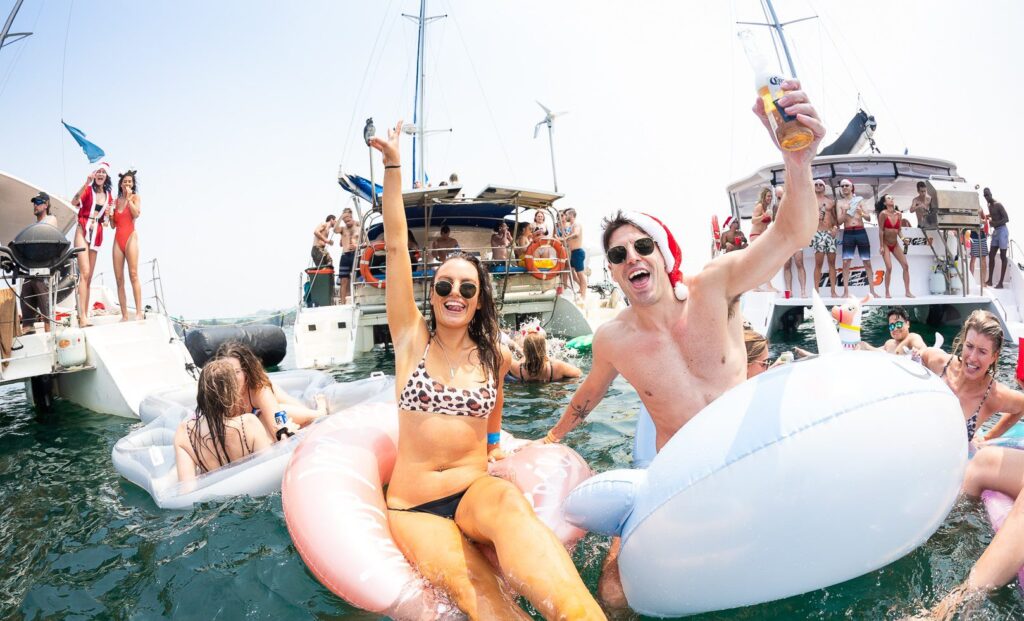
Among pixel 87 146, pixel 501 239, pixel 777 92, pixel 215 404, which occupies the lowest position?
pixel 215 404

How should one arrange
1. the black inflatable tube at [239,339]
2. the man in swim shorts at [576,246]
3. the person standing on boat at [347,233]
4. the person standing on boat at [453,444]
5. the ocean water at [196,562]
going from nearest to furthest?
the person standing on boat at [453,444]
the ocean water at [196,562]
the black inflatable tube at [239,339]
the man in swim shorts at [576,246]
the person standing on boat at [347,233]

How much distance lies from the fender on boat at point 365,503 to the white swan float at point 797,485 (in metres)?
0.79

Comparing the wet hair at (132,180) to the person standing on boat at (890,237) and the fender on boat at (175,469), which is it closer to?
the fender on boat at (175,469)

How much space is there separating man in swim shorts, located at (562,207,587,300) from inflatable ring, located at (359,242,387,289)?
14.3 feet

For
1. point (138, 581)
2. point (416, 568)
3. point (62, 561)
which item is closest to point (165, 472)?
point (62, 561)

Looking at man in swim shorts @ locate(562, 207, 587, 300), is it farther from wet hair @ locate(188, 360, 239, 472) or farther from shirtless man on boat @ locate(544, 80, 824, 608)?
shirtless man on boat @ locate(544, 80, 824, 608)

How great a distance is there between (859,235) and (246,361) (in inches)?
371

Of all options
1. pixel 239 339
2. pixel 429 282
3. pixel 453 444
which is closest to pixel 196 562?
pixel 453 444

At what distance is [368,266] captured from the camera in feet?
36.8

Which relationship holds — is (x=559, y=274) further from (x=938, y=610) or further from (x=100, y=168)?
(x=938, y=610)

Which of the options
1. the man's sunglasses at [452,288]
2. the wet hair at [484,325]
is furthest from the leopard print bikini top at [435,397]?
the man's sunglasses at [452,288]

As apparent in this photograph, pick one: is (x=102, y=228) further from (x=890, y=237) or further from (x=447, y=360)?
(x=890, y=237)

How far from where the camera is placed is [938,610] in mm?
2139

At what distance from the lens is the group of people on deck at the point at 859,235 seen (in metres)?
9.53
